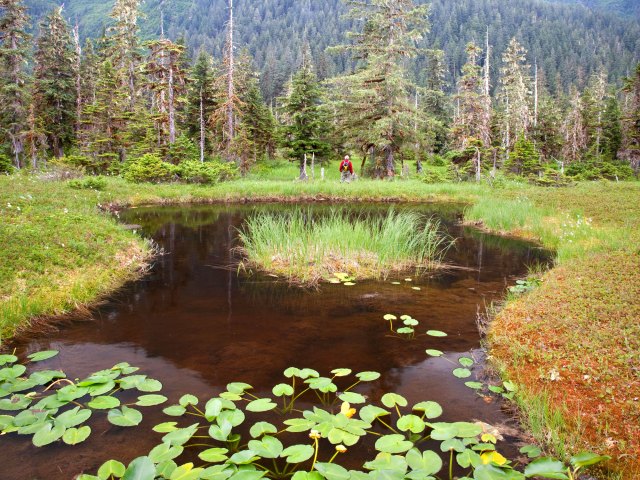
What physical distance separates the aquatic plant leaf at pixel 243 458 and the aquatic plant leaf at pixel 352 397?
142cm

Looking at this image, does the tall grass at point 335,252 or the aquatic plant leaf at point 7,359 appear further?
the tall grass at point 335,252

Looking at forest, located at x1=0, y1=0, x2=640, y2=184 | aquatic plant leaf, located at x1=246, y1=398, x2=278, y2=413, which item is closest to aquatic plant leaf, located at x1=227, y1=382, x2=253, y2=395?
aquatic plant leaf, located at x1=246, y1=398, x2=278, y2=413

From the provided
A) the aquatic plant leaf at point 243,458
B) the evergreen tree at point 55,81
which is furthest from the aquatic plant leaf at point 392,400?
the evergreen tree at point 55,81

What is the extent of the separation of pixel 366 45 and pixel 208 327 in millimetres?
30945

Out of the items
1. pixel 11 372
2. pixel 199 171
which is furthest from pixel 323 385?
pixel 199 171

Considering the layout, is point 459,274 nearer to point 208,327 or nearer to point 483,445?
point 208,327

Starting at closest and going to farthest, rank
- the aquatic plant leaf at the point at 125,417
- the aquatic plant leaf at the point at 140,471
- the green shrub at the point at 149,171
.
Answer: the aquatic plant leaf at the point at 140,471 < the aquatic plant leaf at the point at 125,417 < the green shrub at the point at 149,171

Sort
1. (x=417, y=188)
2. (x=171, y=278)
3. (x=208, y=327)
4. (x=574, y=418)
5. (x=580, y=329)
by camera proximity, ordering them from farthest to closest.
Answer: (x=417, y=188), (x=171, y=278), (x=208, y=327), (x=580, y=329), (x=574, y=418)

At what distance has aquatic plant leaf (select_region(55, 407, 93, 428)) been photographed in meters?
3.93

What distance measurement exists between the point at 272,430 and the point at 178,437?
0.79 meters

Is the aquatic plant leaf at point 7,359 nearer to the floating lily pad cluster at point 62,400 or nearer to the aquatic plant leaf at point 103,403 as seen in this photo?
the floating lily pad cluster at point 62,400

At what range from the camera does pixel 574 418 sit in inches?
165

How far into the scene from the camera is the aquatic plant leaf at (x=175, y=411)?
4238 mm

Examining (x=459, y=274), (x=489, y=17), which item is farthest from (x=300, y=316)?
(x=489, y=17)
